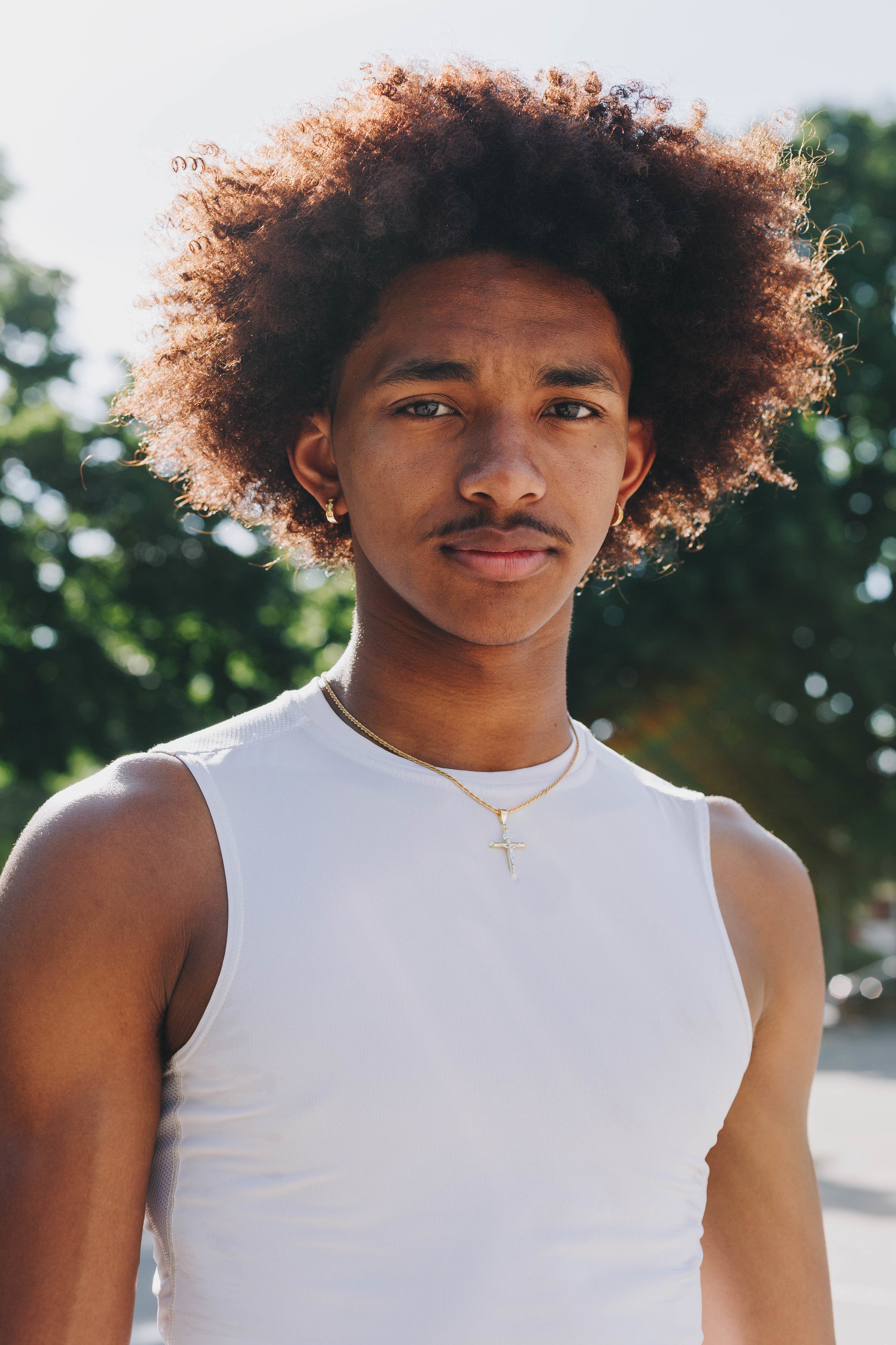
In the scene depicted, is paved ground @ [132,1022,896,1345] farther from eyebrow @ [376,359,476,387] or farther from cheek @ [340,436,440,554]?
eyebrow @ [376,359,476,387]

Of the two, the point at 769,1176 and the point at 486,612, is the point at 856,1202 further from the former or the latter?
the point at 486,612

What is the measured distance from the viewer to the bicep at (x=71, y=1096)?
162 centimetres

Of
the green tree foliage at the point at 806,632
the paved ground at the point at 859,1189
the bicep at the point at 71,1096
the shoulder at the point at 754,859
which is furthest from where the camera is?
the green tree foliage at the point at 806,632

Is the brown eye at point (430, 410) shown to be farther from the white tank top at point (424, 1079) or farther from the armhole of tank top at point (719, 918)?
the armhole of tank top at point (719, 918)

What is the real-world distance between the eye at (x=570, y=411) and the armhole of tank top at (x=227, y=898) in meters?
0.84

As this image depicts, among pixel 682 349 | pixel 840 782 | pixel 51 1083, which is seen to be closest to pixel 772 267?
pixel 682 349

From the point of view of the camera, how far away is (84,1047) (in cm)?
164

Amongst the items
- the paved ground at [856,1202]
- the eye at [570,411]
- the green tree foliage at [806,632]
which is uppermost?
the green tree foliage at [806,632]

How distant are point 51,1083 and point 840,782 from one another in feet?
72.5

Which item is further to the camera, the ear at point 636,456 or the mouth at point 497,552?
the ear at point 636,456

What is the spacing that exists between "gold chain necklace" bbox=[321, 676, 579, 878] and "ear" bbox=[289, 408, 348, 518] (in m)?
0.38

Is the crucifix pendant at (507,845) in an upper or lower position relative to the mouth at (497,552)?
lower

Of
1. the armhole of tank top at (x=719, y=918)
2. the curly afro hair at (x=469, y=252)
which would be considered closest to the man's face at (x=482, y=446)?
the curly afro hair at (x=469, y=252)

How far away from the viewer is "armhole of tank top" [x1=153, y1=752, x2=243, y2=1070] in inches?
67.6
